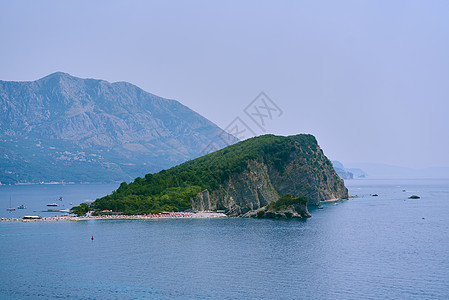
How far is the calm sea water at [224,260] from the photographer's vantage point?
6544 cm

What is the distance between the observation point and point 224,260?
8362 centimetres

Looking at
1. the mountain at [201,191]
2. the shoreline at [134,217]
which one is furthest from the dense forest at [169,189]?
the shoreline at [134,217]

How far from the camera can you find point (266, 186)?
199625mm

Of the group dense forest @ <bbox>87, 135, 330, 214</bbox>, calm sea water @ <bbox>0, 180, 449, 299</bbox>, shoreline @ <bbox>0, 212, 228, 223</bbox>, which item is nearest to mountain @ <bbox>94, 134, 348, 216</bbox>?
dense forest @ <bbox>87, 135, 330, 214</bbox>

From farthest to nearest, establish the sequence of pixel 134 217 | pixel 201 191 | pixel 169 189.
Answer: pixel 169 189
pixel 201 191
pixel 134 217

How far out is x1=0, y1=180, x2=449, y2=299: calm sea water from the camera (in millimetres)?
65438

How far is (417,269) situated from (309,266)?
1677 cm

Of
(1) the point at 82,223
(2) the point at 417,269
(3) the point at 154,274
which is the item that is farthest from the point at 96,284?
(1) the point at 82,223

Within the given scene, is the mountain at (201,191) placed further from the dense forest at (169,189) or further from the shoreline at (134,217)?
the shoreline at (134,217)

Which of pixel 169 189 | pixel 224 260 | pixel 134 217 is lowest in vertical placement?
pixel 224 260

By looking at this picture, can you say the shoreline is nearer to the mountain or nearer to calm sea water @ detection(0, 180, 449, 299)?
the mountain

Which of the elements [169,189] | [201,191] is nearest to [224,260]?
[201,191]

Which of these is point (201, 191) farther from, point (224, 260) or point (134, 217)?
point (224, 260)

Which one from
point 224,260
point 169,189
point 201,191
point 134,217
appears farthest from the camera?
point 169,189
